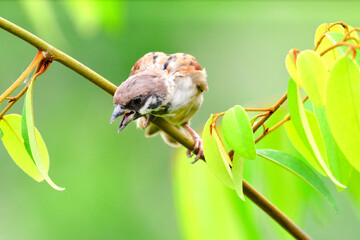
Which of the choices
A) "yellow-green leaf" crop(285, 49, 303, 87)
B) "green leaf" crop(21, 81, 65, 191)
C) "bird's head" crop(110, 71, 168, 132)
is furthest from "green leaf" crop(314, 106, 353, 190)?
"bird's head" crop(110, 71, 168, 132)

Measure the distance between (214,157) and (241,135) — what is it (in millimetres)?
91

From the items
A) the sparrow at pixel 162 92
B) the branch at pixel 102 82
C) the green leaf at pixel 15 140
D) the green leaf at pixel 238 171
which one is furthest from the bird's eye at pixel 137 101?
the green leaf at pixel 238 171

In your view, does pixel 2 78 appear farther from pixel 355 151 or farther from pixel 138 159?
pixel 355 151

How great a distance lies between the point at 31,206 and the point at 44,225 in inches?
8.4

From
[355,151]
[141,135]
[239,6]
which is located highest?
[239,6]

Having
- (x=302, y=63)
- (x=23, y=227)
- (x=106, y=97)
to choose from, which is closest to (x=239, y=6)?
(x=106, y=97)

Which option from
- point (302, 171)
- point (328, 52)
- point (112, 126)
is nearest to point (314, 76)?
point (328, 52)

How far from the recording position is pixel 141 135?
17.1 ft

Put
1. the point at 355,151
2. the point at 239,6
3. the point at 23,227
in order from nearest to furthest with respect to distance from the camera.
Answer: the point at 355,151
the point at 239,6
the point at 23,227

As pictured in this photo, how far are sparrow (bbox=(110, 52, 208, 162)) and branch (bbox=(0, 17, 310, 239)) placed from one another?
8.6 inches

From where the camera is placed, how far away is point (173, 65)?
195 centimetres

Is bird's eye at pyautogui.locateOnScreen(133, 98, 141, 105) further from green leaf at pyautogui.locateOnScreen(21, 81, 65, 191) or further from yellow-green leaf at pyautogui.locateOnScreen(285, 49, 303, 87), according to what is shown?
yellow-green leaf at pyautogui.locateOnScreen(285, 49, 303, 87)

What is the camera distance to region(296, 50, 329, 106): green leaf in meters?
0.77

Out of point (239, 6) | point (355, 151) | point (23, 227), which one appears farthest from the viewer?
point (23, 227)
